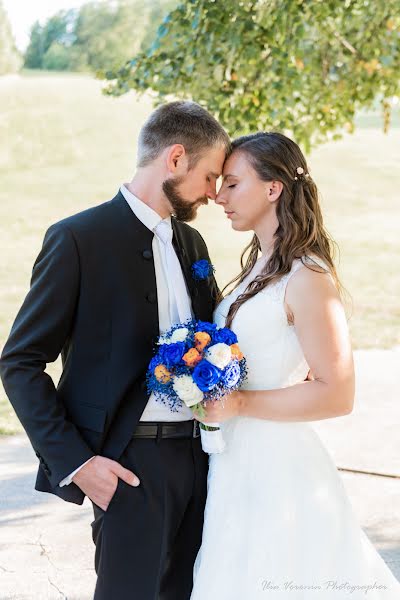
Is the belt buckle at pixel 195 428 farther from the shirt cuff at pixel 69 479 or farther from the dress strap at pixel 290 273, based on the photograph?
the dress strap at pixel 290 273

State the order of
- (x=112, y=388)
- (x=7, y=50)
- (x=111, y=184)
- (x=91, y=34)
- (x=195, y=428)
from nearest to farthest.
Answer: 1. (x=112, y=388)
2. (x=195, y=428)
3. (x=111, y=184)
4. (x=7, y=50)
5. (x=91, y=34)

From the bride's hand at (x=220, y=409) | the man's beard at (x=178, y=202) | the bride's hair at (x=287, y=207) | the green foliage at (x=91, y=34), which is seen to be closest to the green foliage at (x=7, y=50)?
the green foliage at (x=91, y=34)

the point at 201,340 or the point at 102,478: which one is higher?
the point at 201,340

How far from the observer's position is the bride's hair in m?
3.25

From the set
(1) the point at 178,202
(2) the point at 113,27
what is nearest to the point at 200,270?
(1) the point at 178,202

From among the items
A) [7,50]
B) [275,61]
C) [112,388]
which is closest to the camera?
[112,388]

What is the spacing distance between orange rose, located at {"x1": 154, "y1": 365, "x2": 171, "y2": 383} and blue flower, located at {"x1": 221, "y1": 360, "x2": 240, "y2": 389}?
0.18 m

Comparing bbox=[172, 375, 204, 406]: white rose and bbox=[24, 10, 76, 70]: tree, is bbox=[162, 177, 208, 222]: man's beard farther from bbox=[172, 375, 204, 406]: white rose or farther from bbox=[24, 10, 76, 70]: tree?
bbox=[24, 10, 76, 70]: tree

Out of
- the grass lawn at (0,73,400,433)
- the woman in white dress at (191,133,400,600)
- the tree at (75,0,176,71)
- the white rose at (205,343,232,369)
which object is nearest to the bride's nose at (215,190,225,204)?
the woman in white dress at (191,133,400,600)

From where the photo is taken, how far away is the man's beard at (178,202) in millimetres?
3146

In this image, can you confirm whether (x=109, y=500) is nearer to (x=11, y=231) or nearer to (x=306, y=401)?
(x=306, y=401)

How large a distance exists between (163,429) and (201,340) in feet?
1.42

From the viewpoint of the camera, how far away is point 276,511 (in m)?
3.13

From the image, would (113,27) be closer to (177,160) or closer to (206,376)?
(177,160)
